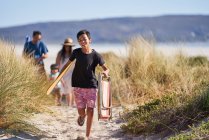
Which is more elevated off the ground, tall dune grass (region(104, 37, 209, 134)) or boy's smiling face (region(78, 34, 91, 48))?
boy's smiling face (region(78, 34, 91, 48))

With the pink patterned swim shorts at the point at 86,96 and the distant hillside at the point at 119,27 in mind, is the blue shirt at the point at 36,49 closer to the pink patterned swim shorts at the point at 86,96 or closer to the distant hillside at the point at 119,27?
the pink patterned swim shorts at the point at 86,96

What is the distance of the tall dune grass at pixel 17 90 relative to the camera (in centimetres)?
791

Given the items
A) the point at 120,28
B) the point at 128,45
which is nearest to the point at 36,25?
the point at 120,28

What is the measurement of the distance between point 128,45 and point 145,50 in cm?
62

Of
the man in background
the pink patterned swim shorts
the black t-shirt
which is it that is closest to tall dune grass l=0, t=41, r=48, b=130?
the pink patterned swim shorts

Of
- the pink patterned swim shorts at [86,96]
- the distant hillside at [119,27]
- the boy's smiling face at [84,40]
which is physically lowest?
the distant hillside at [119,27]

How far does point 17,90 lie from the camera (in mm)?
8234

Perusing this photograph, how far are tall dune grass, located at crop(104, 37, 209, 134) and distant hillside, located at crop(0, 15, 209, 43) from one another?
91.0 meters

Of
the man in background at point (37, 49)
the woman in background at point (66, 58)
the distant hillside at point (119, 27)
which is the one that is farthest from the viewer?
the distant hillside at point (119, 27)

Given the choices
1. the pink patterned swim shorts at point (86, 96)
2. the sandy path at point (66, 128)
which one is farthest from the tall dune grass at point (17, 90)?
the pink patterned swim shorts at point (86, 96)

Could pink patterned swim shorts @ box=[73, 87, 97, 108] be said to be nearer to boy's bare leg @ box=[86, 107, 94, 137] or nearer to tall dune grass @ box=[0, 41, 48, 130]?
boy's bare leg @ box=[86, 107, 94, 137]

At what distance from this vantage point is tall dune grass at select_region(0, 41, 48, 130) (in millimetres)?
7906

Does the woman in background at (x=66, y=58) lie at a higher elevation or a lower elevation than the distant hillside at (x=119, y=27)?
higher

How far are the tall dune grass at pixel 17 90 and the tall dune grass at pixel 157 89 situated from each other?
4.42ft
